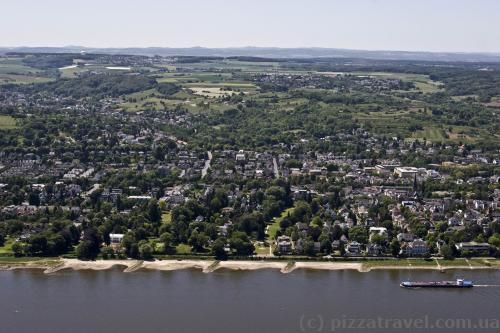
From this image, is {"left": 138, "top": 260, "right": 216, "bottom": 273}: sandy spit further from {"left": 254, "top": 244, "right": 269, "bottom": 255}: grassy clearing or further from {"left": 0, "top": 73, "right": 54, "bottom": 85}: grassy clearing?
{"left": 0, "top": 73, "right": 54, "bottom": 85}: grassy clearing


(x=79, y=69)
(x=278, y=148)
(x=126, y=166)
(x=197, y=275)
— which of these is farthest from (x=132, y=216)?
(x=79, y=69)

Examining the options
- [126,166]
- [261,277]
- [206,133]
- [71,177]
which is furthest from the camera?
[206,133]

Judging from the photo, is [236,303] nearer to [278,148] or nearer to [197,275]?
[197,275]

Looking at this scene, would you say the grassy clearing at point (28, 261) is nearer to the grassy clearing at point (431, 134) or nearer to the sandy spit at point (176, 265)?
the sandy spit at point (176, 265)

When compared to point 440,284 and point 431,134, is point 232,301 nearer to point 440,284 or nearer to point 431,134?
point 440,284

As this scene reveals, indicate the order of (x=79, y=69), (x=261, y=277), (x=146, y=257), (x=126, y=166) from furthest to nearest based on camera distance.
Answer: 1. (x=79, y=69)
2. (x=126, y=166)
3. (x=146, y=257)
4. (x=261, y=277)

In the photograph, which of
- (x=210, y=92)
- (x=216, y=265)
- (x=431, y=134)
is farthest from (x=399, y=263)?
(x=210, y=92)
